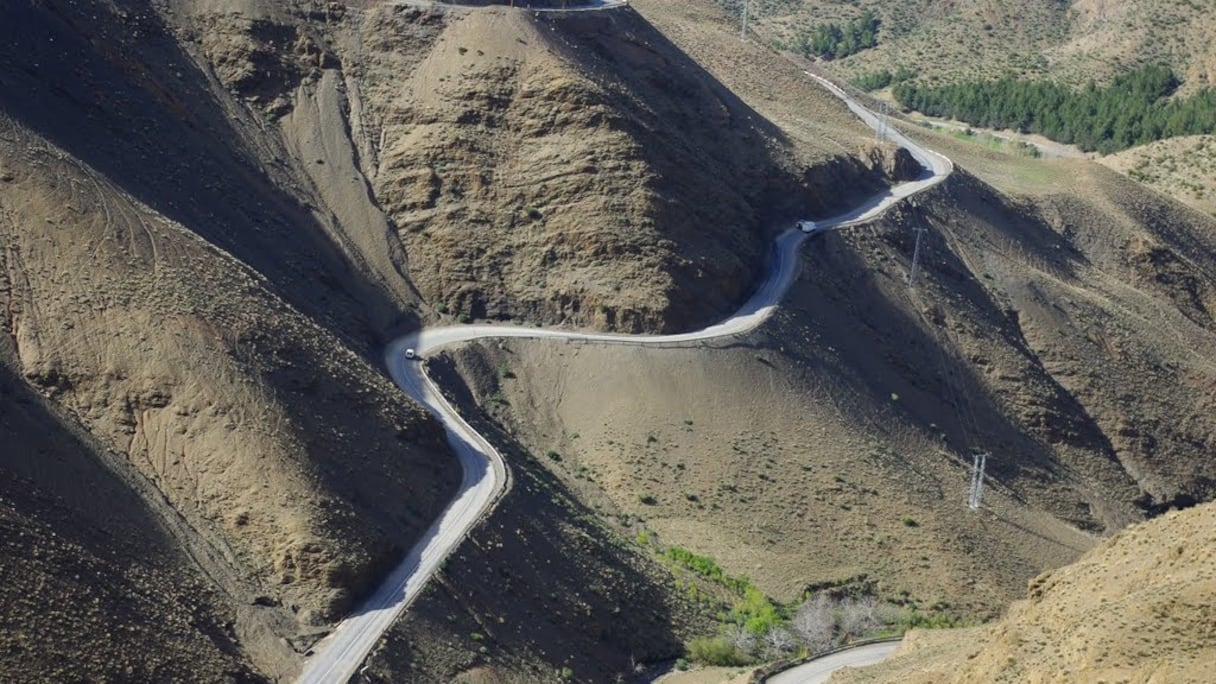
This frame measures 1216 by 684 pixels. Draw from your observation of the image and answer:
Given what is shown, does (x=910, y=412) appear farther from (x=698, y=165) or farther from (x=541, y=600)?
(x=541, y=600)

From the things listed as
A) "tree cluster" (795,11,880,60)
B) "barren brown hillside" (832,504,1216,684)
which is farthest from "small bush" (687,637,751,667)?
"tree cluster" (795,11,880,60)

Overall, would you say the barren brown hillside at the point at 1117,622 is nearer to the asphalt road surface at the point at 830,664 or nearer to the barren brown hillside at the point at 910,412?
the asphalt road surface at the point at 830,664

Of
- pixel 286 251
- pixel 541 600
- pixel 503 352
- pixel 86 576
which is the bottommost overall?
pixel 541 600

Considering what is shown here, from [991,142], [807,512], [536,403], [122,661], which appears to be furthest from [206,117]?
[991,142]

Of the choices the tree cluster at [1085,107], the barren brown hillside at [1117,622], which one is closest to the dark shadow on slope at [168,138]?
the barren brown hillside at [1117,622]

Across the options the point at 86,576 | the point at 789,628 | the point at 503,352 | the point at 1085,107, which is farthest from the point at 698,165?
the point at 1085,107
